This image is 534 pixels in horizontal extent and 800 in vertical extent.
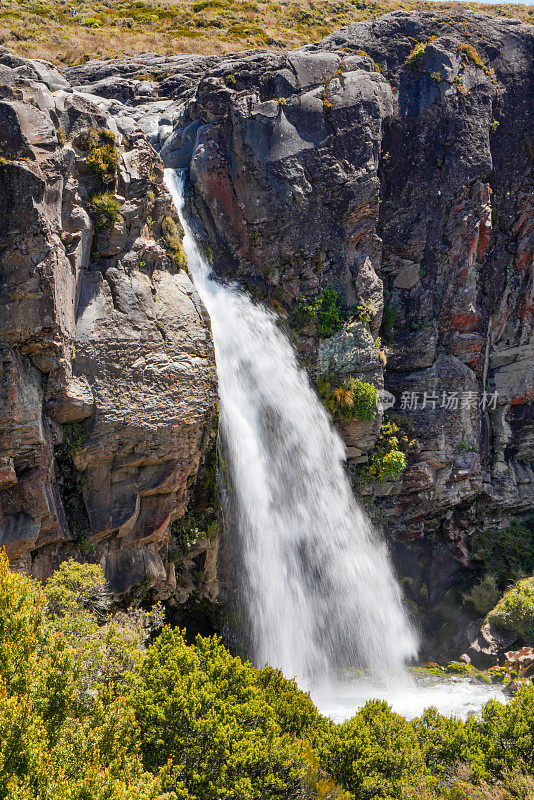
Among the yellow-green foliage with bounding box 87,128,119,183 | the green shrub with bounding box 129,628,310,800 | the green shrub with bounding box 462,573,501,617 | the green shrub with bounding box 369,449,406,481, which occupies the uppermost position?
the yellow-green foliage with bounding box 87,128,119,183

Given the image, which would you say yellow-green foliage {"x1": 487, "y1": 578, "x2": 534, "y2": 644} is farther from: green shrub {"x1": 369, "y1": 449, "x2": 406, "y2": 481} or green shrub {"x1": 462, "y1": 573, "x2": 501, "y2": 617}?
green shrub {"x1": 369, "y1": 449, "x2": 406, "y2": 481}

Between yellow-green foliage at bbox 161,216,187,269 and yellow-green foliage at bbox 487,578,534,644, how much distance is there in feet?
62.1

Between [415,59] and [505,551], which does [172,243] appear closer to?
[415,59]

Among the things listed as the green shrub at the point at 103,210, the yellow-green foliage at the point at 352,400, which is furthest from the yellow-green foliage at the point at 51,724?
the yellow-green foliage at the point at 352,400

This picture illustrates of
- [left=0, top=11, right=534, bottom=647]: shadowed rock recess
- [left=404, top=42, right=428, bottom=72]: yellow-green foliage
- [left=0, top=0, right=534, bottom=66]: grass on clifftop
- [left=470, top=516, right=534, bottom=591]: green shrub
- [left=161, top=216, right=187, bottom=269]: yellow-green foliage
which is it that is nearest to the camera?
[left=0, top=11, right=534, bottom=647]: shadowed rock recess

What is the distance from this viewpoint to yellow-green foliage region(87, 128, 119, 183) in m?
17.7

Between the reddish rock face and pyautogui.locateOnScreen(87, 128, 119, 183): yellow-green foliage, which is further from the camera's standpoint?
the reddish rock face

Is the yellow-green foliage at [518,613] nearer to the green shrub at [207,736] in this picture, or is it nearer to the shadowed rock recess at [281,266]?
the shadowed rock recess at [281,266]

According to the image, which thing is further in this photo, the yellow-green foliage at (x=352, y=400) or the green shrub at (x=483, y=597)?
the green shrub at (x=483, y=597)

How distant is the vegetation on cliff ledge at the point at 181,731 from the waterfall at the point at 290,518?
20.3 ft

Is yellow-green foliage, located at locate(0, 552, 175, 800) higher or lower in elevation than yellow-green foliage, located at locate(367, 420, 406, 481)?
lower

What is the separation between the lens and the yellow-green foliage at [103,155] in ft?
58.0

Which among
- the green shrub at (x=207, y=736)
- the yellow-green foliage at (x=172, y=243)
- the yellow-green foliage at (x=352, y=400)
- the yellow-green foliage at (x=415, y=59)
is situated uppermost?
the yellow-green foliage at (x=415, y=59)

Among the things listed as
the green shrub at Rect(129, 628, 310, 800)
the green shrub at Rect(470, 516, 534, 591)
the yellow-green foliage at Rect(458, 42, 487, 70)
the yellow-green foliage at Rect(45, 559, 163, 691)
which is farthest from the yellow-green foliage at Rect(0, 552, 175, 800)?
the yellow-green foliage at Rect(458, 42, 487, 70)
